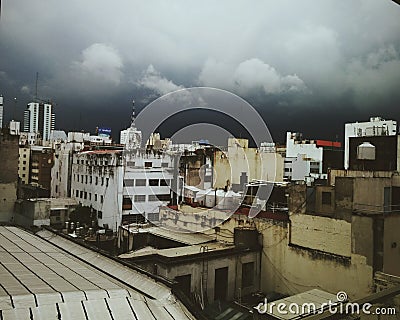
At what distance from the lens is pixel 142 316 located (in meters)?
1.26

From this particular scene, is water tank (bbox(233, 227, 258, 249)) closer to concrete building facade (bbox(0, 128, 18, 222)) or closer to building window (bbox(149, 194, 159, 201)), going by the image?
building window (bbox(149, 194, 159, 201))

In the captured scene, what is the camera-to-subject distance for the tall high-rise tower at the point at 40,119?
10.2ft

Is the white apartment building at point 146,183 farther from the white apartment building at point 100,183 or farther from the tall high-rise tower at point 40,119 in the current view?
the tall high-rise tower at point 40,119

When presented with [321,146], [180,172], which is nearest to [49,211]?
[180,172]

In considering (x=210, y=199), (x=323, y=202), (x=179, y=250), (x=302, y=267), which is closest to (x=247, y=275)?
(x=302, y=267)

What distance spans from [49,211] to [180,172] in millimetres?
2494

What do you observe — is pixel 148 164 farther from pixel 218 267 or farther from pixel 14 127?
pixel 14 127

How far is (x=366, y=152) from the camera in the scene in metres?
3.87

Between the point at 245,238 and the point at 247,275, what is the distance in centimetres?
37

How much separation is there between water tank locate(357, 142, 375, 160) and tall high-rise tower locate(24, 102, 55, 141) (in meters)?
3.06

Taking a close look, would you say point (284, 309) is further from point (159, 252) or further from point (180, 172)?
point (180, 172)

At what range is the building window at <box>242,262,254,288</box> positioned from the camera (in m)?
3.70

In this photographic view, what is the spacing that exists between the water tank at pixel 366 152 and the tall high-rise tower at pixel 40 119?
3055 mm

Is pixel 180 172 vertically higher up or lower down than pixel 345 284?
higher up
